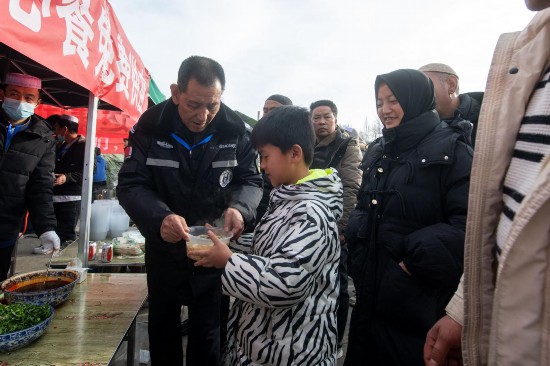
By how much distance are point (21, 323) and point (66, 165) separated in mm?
4620

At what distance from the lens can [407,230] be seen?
1.70 metres

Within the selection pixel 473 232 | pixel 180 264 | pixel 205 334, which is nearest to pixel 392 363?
pixel 473 232

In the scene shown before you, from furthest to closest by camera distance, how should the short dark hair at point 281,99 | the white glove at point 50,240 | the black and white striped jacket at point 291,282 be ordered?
the short dark hair at point 281,99 < the white glove at point 50,240 < the black and white striped jacket at point 291,282

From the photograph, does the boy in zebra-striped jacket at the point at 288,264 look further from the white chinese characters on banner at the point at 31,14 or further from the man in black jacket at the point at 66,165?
the man in black jacket at the point at 66,165

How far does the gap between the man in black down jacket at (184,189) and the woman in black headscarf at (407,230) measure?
837mm

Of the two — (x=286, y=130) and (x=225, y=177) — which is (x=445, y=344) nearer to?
(x=286, y=130)

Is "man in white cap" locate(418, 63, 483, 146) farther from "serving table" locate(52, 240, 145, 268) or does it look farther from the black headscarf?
"serving table" locate(52, 240, 145, 268)

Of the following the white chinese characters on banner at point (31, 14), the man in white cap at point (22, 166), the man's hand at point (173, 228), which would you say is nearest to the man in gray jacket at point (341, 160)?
the man's hand at point (173, 228)

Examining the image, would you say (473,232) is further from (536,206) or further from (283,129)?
(283,129)

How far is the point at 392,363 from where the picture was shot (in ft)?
5.50

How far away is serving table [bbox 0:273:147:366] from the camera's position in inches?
52.0

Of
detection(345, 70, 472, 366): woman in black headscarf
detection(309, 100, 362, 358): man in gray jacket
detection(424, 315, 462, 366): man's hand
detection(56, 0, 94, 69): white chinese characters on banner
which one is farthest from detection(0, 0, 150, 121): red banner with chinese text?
detection(424, 315, 462, 366): man's hand

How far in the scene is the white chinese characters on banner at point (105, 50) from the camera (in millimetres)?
2619

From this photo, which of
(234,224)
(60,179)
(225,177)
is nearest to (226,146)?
(225,177)
